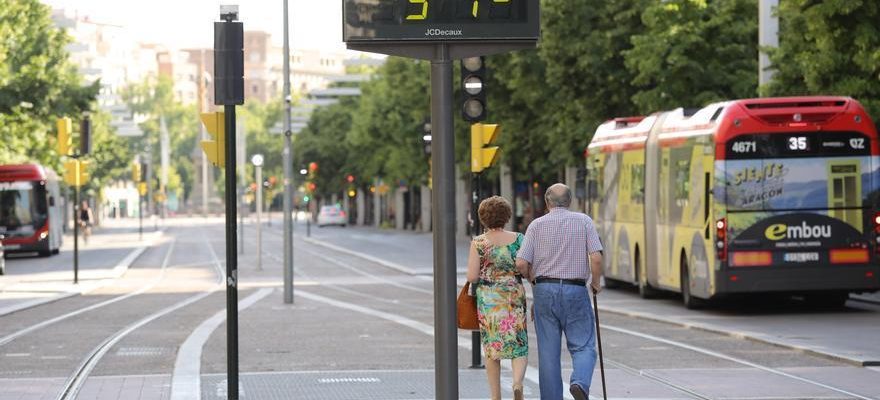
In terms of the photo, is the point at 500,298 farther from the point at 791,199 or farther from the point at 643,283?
the point at 643,283

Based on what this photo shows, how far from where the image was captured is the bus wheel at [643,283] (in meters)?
32.2

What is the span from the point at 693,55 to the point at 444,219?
104 feet

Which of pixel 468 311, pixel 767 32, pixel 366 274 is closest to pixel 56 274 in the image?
pixel 366 274

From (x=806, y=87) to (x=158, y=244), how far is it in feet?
168

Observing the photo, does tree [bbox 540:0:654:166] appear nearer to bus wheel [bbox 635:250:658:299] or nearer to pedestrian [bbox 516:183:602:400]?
bus wheel [bbox 635:250:658:299]

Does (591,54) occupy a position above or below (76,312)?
above

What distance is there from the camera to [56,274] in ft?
155

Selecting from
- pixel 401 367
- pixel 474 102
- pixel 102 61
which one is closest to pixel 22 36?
pixel 401 367

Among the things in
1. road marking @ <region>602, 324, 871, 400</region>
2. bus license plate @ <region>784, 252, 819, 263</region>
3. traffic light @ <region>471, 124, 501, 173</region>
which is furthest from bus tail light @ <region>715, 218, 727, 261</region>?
traffic light @ <region>471, 124, 501, 173</region>

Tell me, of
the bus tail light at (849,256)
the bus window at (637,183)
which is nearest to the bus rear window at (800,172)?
the bus tail light at (849,256)

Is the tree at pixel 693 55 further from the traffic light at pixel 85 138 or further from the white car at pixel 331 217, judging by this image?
the white car at pixel 331 217

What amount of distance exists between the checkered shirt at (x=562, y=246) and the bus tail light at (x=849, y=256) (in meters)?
14.0

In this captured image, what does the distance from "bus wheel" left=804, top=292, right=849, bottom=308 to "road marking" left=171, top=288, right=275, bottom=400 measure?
8.88 metres

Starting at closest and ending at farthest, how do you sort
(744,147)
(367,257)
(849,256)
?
(849,256), (744,147), (367,257)
